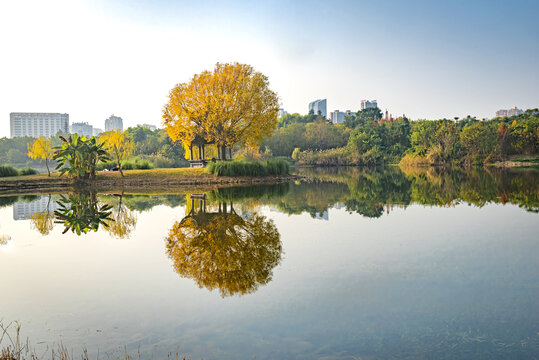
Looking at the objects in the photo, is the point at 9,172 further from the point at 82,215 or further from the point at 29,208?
the point at 82,215

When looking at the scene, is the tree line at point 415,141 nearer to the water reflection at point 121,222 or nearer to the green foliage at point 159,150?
the green foliage at point 159,150

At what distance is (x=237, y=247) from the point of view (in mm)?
9422

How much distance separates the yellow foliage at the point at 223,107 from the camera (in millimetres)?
34719

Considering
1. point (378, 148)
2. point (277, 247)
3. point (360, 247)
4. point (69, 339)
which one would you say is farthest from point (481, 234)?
point (378, 148)

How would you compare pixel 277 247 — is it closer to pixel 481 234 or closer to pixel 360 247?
pixel 360 247

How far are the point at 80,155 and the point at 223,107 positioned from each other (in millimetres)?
12542

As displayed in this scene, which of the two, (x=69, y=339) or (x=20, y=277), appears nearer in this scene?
(x=69, y=339)

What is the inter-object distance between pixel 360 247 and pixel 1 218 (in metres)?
14.9

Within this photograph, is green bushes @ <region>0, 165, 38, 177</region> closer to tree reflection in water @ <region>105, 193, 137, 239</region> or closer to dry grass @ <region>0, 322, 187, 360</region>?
tree reflection in water @ <region>105, 193, 137, 239</region>

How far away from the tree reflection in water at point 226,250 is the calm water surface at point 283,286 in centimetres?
4

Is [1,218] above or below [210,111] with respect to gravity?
below

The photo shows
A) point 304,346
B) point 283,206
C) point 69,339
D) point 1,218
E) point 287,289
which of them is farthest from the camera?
point 283,206

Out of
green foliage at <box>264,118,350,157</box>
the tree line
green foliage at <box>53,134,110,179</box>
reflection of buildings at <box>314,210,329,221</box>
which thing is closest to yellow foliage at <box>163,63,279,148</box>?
green foliage at <box>53,134,110,179</box>

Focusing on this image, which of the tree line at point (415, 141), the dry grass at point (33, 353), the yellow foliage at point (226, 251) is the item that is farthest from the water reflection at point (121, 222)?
the tree line at point (415, 141)
